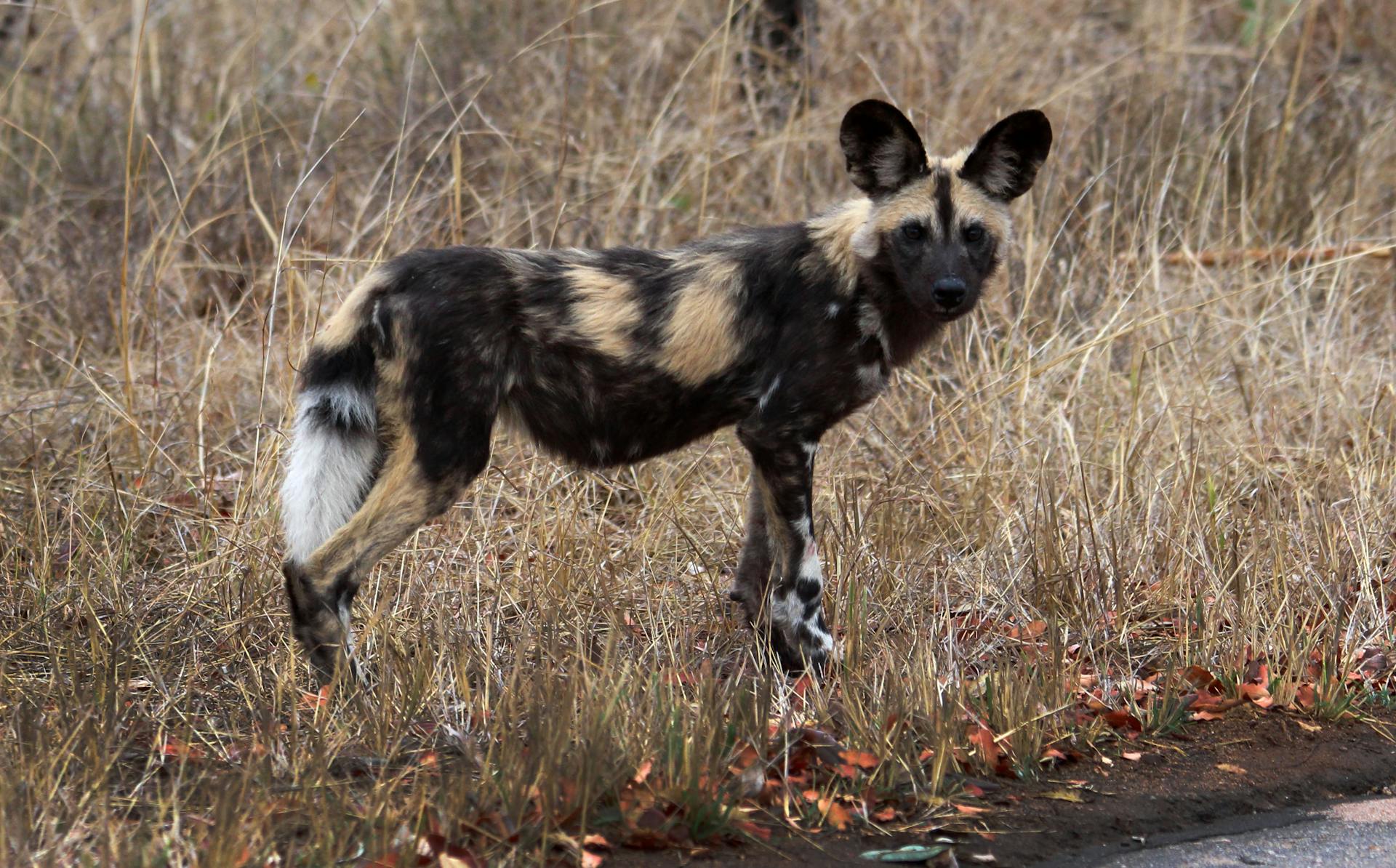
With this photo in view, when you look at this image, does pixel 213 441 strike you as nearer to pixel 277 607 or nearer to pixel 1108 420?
pixel 277 607

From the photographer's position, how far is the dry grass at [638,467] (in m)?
3.03

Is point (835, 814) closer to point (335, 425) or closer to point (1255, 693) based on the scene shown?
point (1255, 693)

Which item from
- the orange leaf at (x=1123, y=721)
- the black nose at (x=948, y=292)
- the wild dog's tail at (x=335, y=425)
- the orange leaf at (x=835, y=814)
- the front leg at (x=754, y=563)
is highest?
the black nose at (x=948, y=292)

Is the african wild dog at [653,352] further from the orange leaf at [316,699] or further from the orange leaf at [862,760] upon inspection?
the orange leaf at [862,760]

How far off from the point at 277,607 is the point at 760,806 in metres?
1.63

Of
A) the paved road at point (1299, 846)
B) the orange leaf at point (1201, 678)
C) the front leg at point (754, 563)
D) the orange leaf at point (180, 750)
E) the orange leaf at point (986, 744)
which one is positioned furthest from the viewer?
the front leg at point (754, 563)

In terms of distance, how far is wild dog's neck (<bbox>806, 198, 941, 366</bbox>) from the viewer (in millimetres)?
3711

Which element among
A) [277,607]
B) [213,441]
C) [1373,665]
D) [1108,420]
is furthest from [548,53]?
[1373,665]

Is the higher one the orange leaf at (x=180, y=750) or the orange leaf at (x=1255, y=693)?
the orange leaf at (x=1255, y=693)

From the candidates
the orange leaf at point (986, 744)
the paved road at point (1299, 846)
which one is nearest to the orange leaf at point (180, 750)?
the orange leaf at point (986, 744)

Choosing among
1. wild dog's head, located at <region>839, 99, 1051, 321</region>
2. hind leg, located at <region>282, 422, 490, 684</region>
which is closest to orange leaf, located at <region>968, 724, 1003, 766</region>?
wild dog's head, located at <region>839, 99, 1051, 321</region>

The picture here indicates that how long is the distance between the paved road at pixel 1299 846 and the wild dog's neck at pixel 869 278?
143cm

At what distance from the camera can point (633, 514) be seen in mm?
4918

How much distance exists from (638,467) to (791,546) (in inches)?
49.9
